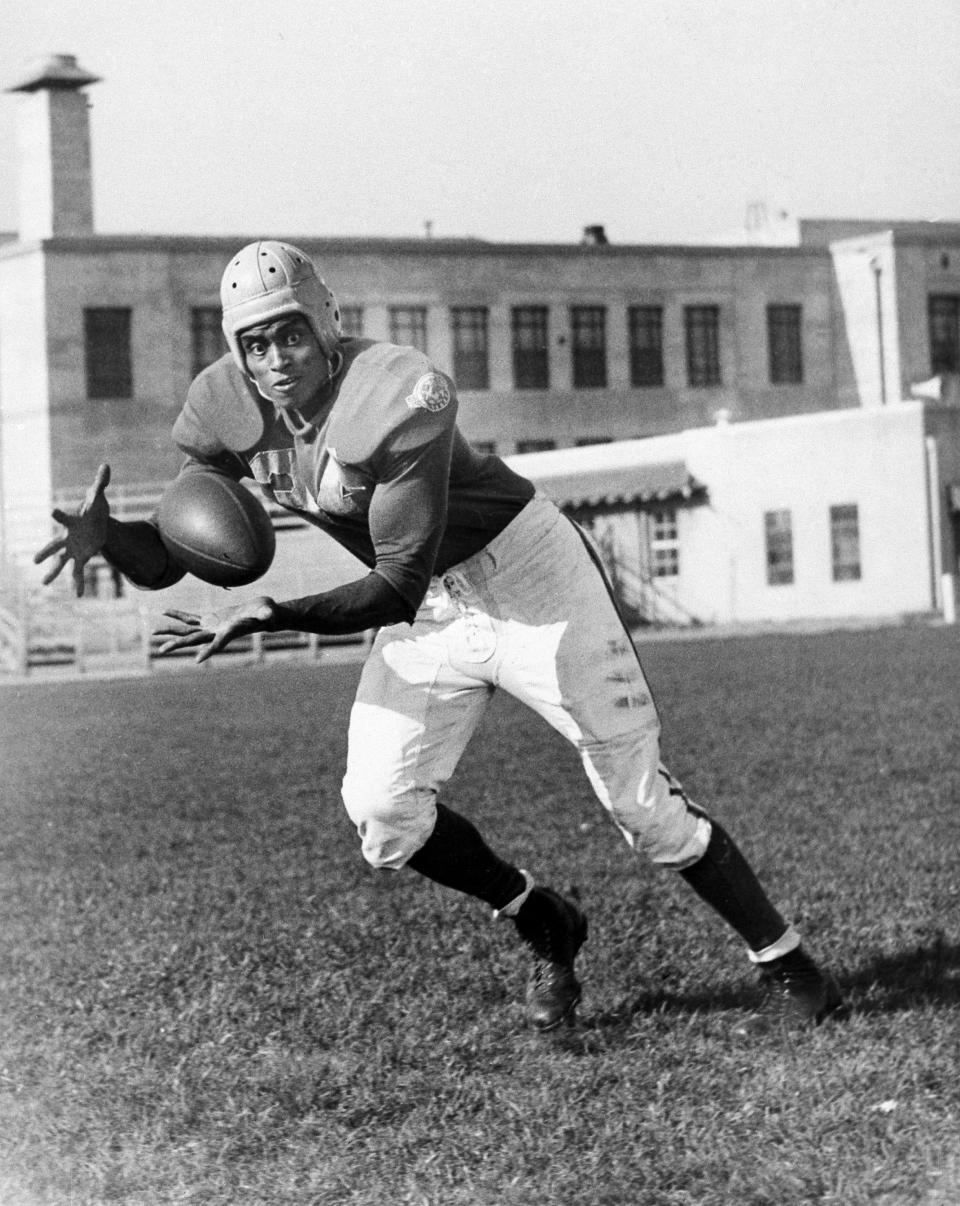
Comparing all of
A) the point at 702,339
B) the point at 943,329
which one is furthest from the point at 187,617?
the point at 943,329

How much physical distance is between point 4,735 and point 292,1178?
1400 cm

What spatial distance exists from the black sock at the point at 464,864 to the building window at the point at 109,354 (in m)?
44.4

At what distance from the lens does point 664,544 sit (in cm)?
4516

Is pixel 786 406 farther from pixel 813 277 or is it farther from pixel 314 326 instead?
pixel 314 326

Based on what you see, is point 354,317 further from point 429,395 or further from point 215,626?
point 215,626

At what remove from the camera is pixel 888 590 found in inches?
1575

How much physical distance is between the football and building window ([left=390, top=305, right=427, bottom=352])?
46.8 meters

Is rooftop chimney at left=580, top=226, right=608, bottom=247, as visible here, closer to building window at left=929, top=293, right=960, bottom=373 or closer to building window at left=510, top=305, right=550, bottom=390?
building window at left=510, top=305, right=550, bottom=390

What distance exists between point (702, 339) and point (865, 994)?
51.1 m

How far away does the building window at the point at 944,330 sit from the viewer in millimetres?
55688

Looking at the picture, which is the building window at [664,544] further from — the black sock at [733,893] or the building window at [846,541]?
the black sock at [733,893]

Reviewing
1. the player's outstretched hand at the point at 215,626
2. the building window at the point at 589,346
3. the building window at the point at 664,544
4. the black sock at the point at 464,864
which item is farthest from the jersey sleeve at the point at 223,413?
the building window at the point at 589,346

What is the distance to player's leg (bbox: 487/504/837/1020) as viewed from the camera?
18.1 feet

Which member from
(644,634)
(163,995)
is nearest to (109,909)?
(163,995)
